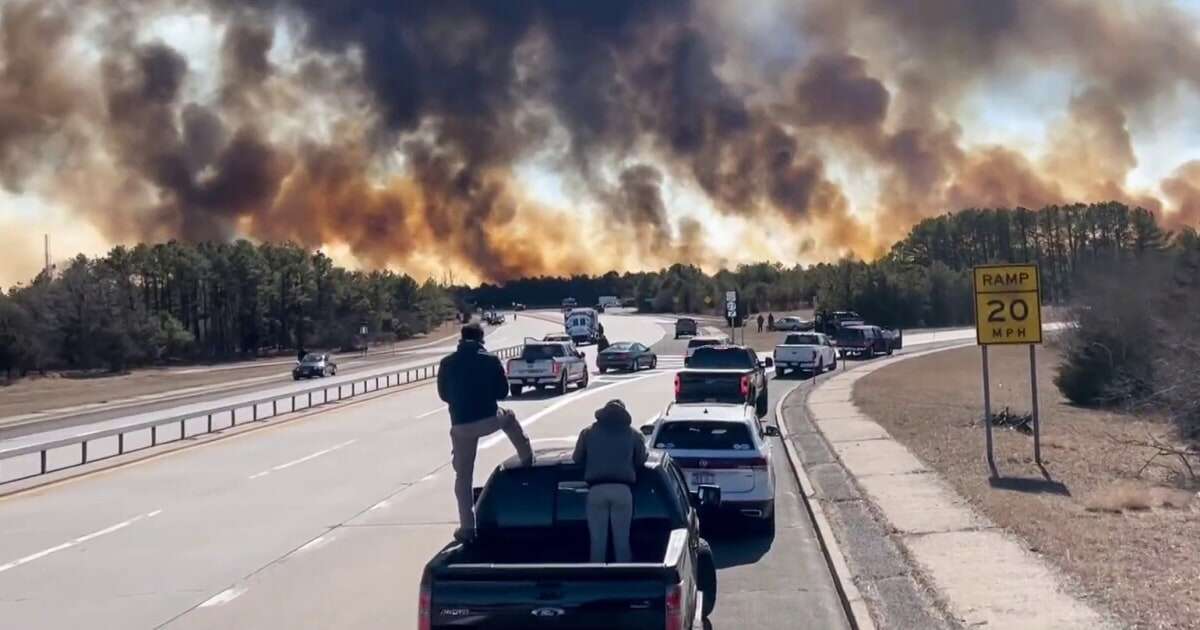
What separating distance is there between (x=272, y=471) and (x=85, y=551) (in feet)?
24.2

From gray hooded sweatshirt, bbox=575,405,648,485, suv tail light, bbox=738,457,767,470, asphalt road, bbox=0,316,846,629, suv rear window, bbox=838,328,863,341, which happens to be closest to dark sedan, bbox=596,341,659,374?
suv rear window, bbox=838,328,863,341

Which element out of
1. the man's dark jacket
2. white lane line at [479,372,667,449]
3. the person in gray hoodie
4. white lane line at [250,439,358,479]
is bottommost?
white lane line at [479,372,667,449]

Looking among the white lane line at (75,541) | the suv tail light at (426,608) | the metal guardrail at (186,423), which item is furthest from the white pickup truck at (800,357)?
the suv tail light at (426,608)

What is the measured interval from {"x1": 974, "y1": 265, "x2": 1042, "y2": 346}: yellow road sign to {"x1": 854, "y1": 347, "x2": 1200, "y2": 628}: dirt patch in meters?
1.99

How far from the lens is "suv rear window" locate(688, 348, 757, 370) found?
29.6m

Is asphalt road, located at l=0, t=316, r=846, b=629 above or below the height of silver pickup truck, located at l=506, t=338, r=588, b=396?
below

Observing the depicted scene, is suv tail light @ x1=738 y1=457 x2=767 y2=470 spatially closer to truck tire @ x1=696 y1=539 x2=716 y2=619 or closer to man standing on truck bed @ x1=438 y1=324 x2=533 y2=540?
man standing on truck bed @ x1=438 y1=324 x2=533 y2=540

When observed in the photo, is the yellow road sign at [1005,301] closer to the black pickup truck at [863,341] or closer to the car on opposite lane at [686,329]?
the black pickup truck at [863,341]

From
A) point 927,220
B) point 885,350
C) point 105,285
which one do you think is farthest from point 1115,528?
point 927,220

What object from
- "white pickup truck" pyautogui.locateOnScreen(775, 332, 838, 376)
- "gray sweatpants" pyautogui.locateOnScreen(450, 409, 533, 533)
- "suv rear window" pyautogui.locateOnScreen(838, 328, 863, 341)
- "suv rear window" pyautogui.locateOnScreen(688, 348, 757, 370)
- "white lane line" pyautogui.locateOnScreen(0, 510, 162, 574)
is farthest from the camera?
"suv rear window" pyautogui.locateOnScreen(838, 328, 863, 341)

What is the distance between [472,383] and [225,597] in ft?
9.05

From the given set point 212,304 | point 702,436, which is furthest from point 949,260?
point 702,436

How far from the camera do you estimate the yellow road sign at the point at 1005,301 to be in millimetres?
18781

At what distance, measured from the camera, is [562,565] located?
6.15m
